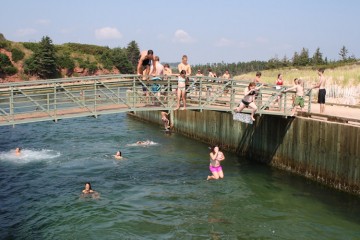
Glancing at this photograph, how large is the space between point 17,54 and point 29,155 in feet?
260

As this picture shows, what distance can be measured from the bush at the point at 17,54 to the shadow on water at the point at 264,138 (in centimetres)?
8469

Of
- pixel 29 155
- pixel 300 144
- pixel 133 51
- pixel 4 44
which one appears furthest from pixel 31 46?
pixel 300 144

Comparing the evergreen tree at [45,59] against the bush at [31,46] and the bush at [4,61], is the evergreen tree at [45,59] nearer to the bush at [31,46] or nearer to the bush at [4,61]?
the bush at [31,46]

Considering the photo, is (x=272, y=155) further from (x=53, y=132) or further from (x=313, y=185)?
(x=53, y=132)

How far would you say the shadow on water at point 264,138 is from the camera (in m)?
21.2

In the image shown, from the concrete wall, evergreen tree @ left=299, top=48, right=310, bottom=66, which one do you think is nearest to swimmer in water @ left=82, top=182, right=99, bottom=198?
the concrete wall

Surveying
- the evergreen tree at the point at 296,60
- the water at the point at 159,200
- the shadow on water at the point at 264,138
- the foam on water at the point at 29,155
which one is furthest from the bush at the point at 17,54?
the shadow on water at the point at 264,138

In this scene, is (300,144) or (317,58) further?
(317,58)

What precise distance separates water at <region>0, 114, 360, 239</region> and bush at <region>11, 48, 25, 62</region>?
76111 mm

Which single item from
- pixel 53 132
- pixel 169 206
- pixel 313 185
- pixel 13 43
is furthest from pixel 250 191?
pixel 13 43

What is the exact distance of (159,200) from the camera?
17.5 m

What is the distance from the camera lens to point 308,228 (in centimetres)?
1462

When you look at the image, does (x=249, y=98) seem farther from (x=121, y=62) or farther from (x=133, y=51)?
(x=133, y=51)

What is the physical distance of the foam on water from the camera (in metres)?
24.7
